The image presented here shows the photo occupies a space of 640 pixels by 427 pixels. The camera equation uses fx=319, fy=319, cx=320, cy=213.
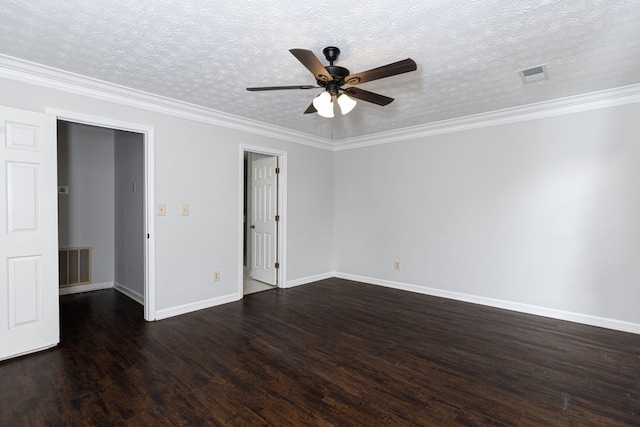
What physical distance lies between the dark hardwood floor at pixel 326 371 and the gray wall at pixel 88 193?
4.43 ft

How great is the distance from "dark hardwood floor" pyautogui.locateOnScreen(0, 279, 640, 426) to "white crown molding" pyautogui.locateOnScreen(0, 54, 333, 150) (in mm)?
2325

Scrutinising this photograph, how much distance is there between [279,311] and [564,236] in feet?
11.0

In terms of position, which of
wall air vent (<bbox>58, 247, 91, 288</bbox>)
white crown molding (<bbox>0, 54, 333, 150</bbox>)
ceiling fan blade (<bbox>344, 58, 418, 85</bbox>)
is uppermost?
white crown molding (<bbox>0, 54, 333, 150</bbox>)

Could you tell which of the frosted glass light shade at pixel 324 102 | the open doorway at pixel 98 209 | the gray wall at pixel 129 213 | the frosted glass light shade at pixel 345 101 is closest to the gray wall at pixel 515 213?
the frosted glass light shade at pixel 345 101

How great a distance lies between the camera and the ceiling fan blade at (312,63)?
185 centimetres

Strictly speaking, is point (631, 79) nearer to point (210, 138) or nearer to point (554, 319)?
point (554, 319)

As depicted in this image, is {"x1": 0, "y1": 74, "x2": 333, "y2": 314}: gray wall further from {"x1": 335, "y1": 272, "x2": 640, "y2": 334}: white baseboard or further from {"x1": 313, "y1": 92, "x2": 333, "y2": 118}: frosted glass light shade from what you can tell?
{"x1": 335, "y1": 272, "x2": 640, "y2": 334}: white baseboard

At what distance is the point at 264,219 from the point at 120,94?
255 centimetres

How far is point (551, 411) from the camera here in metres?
2.00

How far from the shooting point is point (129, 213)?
453 centimetres

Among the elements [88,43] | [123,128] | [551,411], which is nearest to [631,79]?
[551,411]

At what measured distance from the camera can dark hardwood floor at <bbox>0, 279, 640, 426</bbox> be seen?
1964 mm

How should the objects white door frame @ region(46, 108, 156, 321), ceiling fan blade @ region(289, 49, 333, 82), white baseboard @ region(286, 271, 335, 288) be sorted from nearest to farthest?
ceiling fan blade @ region(289, 49, 333, 82) → white door frame @ region(46, 108, 156, 321) → white baseboard @ region(286, 271, 335, 288)

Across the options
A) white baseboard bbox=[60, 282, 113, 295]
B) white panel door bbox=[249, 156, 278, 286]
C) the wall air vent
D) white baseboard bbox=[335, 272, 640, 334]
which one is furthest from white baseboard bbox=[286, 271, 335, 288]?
the wall air vent
